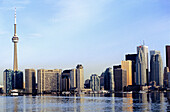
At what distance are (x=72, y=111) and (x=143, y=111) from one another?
31723mm

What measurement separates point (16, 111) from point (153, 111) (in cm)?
6144

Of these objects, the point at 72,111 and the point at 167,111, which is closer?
the point at 167,111

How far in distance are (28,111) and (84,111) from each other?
1012 inches

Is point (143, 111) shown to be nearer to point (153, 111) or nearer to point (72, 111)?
point (153, 111)

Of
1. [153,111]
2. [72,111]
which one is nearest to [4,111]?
[72,111]

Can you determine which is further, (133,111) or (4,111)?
(4,111)

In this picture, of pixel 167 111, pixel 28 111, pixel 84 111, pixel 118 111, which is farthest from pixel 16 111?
pixel 167 111

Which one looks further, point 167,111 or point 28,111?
point 28,111

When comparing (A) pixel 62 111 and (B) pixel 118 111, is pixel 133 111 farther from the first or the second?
(A) pixel 62 111

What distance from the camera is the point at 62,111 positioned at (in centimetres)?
13812

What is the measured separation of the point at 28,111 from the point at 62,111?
15685 millimetres

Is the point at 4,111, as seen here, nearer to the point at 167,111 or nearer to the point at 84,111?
the point at 84,111

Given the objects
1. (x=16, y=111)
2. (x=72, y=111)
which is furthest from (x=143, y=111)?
(x=16, y=111)

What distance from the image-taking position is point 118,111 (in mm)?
135500
